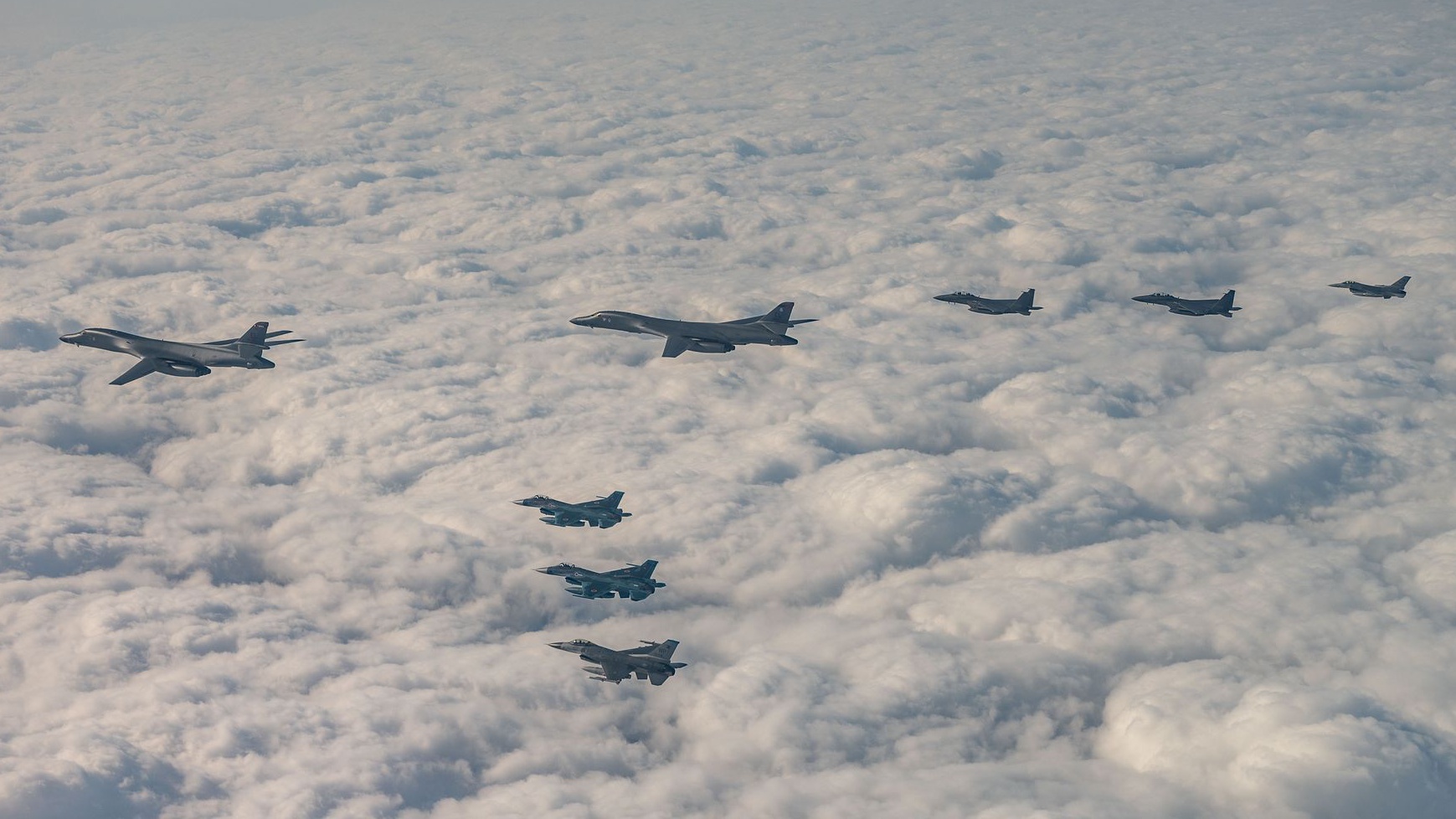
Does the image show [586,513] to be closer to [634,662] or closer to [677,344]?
[634,662]

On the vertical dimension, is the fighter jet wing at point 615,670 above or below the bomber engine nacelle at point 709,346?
below

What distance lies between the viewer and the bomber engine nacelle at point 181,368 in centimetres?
9818

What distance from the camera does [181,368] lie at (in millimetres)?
98812

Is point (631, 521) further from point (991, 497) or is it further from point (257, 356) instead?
point (257, 356)

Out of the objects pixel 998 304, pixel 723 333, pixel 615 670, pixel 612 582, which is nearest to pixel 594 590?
pixel 612 582

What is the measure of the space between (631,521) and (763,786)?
53187mm

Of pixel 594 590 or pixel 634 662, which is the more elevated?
pixel 594 590

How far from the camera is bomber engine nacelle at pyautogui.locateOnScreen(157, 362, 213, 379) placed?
98.2 meters

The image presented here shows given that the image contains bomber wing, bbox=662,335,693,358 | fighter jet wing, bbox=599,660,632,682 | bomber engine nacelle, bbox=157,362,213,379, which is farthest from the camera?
bomber wing, bbox=662,335,693,358

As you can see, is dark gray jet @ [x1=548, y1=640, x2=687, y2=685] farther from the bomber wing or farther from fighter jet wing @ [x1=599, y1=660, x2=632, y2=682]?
the bomber wing

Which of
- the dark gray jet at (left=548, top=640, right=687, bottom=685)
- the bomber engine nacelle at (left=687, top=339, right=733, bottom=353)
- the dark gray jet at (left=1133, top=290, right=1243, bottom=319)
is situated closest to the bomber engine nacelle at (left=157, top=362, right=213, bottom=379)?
the dark gray jet at (left=548, top=640, right=687, bottom=685)

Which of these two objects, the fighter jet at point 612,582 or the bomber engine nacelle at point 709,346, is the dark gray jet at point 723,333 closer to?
the bomber engine nacelle at point 709,346

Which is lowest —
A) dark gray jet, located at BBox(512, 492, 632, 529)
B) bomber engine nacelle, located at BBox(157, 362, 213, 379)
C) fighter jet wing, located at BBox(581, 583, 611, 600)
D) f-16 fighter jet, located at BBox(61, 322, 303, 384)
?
fighter jet wing, located at BBox(581, 583, 611, 600)

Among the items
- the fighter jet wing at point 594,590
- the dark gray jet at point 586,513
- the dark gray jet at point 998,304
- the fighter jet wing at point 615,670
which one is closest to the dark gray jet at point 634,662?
the fighter jet wing at point 615,670
